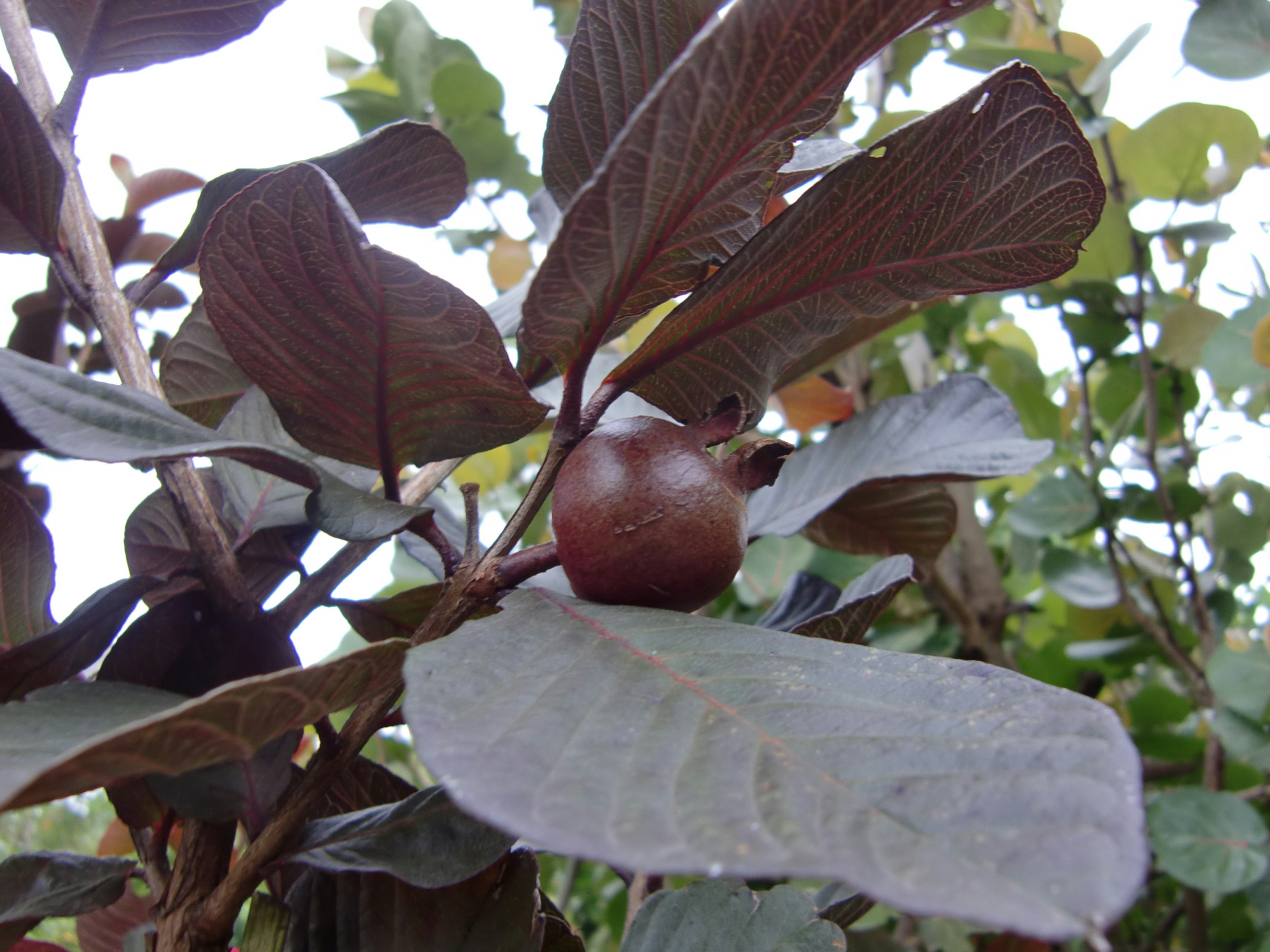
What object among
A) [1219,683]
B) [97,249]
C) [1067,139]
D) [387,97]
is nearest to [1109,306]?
[1219,683]

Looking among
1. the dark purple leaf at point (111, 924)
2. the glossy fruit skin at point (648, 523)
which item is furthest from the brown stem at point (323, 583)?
the dark purple leaf at point (111, 924)

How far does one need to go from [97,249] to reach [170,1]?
0.18 meters

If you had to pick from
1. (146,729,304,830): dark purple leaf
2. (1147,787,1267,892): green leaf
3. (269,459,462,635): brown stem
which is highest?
(269,459,462,635): brown stem

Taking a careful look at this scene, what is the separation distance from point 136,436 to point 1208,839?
124 centimetres

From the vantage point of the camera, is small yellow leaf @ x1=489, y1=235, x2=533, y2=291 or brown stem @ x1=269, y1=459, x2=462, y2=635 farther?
small yellow leaf @ x1=489, y1=235, x2=533, y2=291

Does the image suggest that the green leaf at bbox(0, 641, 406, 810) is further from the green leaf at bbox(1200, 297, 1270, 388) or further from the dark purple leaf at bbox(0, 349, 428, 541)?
the green leaf at bbox(1200, 297, 1270, 388)

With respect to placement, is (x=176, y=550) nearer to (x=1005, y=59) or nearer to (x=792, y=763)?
(x=792, y=763)

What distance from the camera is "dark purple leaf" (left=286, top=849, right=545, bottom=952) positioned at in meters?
0.50

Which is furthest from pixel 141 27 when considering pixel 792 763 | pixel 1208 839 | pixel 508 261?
pixel 1208 839

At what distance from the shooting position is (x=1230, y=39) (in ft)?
3.52

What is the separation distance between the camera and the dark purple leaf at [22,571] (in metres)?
0.59

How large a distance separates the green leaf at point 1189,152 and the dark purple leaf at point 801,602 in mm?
891

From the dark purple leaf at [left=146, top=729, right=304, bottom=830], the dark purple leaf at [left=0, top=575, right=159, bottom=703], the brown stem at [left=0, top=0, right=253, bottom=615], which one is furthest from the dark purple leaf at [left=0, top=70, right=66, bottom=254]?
the dark purple leaf at [left=146, top=729, right=304, bottom=830]

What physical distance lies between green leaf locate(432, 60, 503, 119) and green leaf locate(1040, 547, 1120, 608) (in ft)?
3.58
